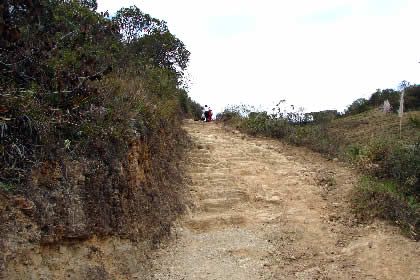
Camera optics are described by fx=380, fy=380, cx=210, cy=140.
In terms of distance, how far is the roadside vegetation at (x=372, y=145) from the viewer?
6.02 metres

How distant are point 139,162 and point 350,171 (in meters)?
4.69

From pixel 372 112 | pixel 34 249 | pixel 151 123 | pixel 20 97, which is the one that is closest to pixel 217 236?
pixel 151 123

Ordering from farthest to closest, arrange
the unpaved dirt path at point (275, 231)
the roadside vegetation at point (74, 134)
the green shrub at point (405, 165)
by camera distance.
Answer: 1. the green shrub at point (405, 165)
2. the unpaved dirt path at point (275, 231)
3. the roadside vegetation at point (74, 134)

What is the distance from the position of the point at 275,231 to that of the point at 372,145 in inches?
131

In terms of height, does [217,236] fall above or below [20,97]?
below

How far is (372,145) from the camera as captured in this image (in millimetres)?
7930

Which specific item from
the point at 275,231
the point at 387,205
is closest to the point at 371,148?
the point at 387,205

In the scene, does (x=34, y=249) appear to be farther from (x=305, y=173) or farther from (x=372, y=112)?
(x=372, y=112)

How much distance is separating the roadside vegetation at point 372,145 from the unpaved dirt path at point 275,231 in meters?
0.32

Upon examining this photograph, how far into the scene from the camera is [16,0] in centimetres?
427

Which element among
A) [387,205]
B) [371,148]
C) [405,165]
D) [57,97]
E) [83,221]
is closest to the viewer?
[83,221]

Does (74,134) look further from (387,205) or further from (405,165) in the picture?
(405,165)

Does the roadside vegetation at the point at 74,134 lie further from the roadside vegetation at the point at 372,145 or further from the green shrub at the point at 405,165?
the green shrub at the point at 405,165

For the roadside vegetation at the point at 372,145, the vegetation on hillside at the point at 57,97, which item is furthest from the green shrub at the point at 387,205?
the vegetation on hillside at the point at 57,97
